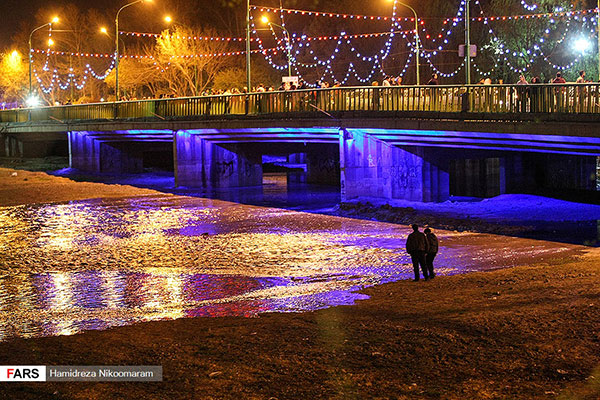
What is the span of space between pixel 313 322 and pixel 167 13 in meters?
73.7

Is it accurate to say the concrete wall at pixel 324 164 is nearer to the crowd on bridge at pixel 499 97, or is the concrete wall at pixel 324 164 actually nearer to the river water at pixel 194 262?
the crowd on bridge at pixel 499 97

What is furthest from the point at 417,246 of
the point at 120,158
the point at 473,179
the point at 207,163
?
the point at 120,158

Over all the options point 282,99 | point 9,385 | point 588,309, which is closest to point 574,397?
point 588,309

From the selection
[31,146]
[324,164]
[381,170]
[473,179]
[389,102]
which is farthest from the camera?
[31,146]

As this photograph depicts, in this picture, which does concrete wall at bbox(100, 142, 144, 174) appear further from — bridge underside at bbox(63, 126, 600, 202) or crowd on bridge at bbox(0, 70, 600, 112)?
crowd on bridge at bbox(0, 70, 600, 112)

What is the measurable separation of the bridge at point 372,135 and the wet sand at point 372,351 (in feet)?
36.5

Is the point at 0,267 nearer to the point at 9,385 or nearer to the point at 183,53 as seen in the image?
the point at 9,385

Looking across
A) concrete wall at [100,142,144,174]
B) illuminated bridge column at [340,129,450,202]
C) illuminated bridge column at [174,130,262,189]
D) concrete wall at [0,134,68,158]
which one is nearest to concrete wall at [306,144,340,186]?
illuminated bridge column at [174,130,262,189]

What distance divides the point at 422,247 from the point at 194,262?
7127 mm

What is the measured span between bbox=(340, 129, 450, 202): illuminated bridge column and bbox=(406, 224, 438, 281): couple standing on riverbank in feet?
58.2

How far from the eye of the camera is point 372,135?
34594 mm

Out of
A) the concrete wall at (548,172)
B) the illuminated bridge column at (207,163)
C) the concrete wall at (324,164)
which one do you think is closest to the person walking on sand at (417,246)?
the concrete wall at (548,172)

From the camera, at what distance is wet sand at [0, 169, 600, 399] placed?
9.49 meters

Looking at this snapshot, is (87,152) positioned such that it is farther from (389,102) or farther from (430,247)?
(430,247)
